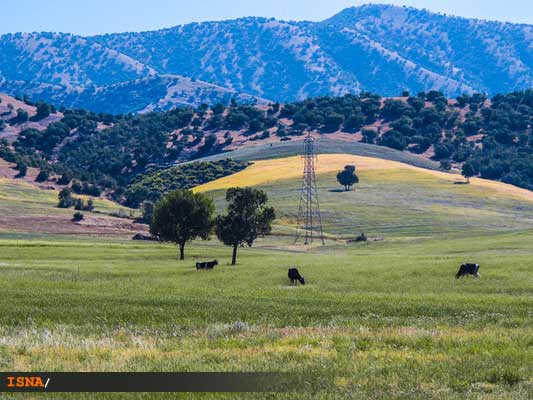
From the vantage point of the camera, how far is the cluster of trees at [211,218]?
72.6m

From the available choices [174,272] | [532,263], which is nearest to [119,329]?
[174,272]

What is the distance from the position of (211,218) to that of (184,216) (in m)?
2.68

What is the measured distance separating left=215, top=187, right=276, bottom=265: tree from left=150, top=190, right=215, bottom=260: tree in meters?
2.97

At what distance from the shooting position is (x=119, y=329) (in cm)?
2444

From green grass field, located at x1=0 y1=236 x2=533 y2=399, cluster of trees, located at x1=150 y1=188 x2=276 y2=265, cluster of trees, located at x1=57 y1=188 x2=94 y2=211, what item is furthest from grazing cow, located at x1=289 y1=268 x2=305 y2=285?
cluster of trees, located at x1=57 y1=188 x2=94 y2=211

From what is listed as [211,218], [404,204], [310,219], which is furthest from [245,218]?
[404,204]

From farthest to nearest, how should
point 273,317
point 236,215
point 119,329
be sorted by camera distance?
point 236,215 → point 273,317 → point 119,329

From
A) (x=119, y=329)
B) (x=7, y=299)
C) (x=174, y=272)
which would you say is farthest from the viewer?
(x=174, y=272)

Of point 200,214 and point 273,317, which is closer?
point 273,317

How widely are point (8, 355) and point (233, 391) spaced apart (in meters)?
6.86

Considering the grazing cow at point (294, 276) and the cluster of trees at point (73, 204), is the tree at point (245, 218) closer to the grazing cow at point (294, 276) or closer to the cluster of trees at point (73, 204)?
the grazing cow at point (294, 276)

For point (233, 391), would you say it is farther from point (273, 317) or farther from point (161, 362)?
point (273, 317)

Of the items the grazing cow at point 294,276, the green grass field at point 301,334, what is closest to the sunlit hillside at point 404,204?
the grazing cow at point 294,276

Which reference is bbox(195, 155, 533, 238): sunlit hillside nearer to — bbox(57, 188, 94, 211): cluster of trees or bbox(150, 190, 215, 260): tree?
bbox(57, 188, 94, 211): cluster of trees
